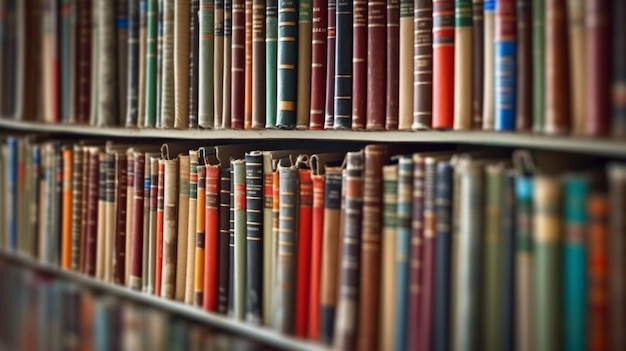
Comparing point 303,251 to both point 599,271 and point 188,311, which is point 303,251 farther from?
point 599,271

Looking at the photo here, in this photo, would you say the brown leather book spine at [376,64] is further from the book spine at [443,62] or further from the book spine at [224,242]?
the book spine at [224,242]

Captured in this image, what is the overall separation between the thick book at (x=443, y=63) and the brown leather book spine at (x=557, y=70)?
17 cm


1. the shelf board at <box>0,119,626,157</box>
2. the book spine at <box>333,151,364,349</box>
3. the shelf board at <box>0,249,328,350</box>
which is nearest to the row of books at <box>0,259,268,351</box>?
the shelf board at <box>0,249,328,350</box>

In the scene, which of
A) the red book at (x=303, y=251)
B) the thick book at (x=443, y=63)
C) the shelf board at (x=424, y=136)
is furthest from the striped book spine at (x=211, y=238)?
the thick book at (x=443, y=63)

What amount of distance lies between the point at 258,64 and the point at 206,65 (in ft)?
0.43

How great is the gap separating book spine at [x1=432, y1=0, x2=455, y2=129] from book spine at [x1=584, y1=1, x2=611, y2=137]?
222mm

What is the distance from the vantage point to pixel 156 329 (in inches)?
58.1

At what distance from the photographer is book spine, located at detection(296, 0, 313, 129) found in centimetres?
125

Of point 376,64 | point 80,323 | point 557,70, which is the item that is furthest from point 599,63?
point 80,323

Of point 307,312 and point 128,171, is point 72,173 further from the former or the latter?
point 307,312

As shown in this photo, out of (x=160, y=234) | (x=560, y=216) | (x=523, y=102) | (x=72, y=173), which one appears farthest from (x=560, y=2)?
(x=72, y=173)

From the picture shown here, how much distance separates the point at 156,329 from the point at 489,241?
0.81 m

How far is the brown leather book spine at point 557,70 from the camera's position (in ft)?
3.10

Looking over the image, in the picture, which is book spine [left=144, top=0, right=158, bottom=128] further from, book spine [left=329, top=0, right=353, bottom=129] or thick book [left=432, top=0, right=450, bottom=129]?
thick book [left=432, top=0, right=450, bottom=129]
